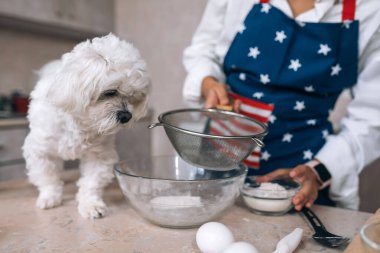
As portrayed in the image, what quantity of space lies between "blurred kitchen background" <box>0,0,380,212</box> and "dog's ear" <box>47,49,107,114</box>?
1463 millimetres

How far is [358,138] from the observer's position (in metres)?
1.14

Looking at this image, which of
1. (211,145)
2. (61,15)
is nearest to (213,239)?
(211,145)

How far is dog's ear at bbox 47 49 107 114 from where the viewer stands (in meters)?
0.81

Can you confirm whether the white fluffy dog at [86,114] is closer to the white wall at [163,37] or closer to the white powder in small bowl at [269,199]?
the white powder in small bowl at [269,199]

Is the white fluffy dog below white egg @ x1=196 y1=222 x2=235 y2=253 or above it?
above

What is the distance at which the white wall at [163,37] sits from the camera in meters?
2.92

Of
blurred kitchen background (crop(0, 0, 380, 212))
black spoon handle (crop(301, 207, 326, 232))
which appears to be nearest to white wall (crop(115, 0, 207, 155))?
blurred kitchen background (crop(0, 0, 380, 212))

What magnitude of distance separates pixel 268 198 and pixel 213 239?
26 centimetres

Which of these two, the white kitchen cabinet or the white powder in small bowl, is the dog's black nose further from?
the white kitchen cabinet

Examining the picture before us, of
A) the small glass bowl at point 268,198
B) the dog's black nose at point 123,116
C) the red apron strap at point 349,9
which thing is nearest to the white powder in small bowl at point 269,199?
the small glass bowl at point 268,198

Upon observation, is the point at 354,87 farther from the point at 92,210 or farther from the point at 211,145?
the point at 92,210

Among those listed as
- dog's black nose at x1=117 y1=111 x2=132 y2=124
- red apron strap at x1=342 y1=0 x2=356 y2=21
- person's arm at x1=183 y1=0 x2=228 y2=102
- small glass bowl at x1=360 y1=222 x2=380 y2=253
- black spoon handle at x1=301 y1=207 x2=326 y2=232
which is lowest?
black spoon handle at x1=301 y1=207 x2=326 y2=232

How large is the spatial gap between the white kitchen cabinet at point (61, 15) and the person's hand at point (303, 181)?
2030 millimetres

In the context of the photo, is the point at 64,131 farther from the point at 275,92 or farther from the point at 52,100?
the point at 275,92
